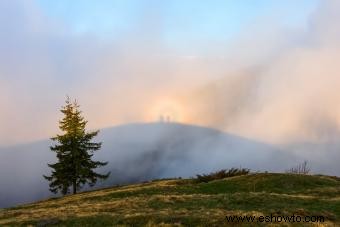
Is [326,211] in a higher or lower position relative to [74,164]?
lower

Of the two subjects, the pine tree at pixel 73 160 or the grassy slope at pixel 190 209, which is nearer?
the grassy slope at pixel 190 209

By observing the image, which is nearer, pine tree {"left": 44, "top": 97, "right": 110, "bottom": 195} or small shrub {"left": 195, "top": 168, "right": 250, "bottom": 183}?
small shrub {"left": 195, "top": 168, "right": 250, "bottom": 183}

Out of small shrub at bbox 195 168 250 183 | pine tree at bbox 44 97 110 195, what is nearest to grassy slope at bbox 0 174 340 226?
small shrub at bbox 195 168 250 183

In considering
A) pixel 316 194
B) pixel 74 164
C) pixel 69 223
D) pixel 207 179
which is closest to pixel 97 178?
pixel 74 164

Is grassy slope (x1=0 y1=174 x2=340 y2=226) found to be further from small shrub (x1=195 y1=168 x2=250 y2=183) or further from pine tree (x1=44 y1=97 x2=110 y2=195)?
pine tree (x1=44 y1=97 x2=110 y2=195)

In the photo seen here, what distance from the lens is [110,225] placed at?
20812 mm

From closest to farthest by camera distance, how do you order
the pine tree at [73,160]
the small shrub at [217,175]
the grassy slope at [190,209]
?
the grassy slope at [190,209], the small shrub at [217,175], the pine tree at [73,160]

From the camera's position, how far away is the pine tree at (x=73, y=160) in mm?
62500

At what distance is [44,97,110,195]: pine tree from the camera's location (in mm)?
62500

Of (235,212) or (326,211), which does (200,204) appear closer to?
(235,212)

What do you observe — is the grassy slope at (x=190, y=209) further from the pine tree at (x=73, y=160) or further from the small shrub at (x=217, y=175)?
the pine tree at (x=73, y=160)

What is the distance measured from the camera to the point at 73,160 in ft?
205

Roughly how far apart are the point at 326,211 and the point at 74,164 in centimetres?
4322

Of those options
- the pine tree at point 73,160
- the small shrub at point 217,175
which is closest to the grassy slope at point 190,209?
the small shrub at point 217,175
